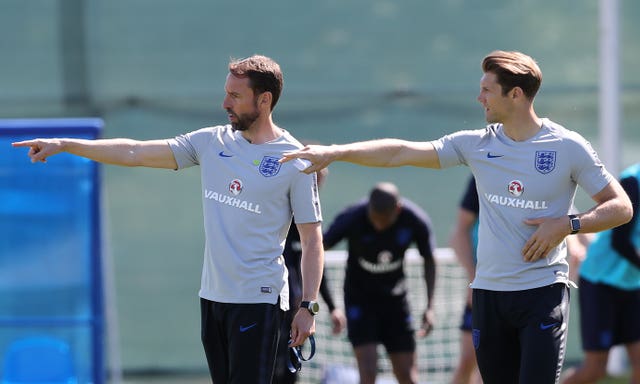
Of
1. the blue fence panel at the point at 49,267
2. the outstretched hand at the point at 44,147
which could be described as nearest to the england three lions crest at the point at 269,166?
the outstretched hand at the point at 44,147

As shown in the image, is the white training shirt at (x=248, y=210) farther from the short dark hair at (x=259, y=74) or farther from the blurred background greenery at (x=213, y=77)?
the blurred background greenery at (x=213, y=77)

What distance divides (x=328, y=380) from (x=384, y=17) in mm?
3489

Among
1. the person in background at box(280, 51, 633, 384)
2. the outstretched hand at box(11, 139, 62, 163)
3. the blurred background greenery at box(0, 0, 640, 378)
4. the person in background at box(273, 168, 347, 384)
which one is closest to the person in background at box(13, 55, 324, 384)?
the outstretched hand at box(11, 139, 62, 163)

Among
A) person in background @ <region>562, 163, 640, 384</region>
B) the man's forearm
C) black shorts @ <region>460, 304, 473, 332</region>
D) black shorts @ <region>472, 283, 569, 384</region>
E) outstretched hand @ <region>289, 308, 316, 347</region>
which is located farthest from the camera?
black shorts @ <region>460, 304, 473, 332</region>

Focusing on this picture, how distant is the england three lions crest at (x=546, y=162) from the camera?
4562mm

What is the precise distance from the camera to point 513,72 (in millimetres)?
4543

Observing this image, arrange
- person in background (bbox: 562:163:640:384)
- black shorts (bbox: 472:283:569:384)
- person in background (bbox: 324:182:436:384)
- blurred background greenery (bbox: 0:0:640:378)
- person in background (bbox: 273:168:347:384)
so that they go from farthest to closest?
blurred background greenery (bbox: 0:0:640:378) → person in background (bbox: 324:182:436:384) → person in background (bbox: 562:163:640:384) → person in background (bbox: 273:168:347:384) → black shorts (bbox: 472:283:569:384)

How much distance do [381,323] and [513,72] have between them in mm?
3013

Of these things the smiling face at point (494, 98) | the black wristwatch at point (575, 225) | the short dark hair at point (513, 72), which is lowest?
the black wristwatch at point (575, 225)

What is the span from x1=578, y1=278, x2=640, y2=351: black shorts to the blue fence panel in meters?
3.07

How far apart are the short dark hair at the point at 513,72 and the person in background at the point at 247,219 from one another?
35.9 inches

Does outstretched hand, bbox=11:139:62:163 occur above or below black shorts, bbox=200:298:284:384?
above

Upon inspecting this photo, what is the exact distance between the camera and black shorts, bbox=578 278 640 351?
6.93m

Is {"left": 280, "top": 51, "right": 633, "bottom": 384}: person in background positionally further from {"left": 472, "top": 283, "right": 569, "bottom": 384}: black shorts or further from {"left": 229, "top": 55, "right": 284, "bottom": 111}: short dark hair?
{"left": 229, "top": 55, "right": 284, "bottom": 111}: short dark hair
